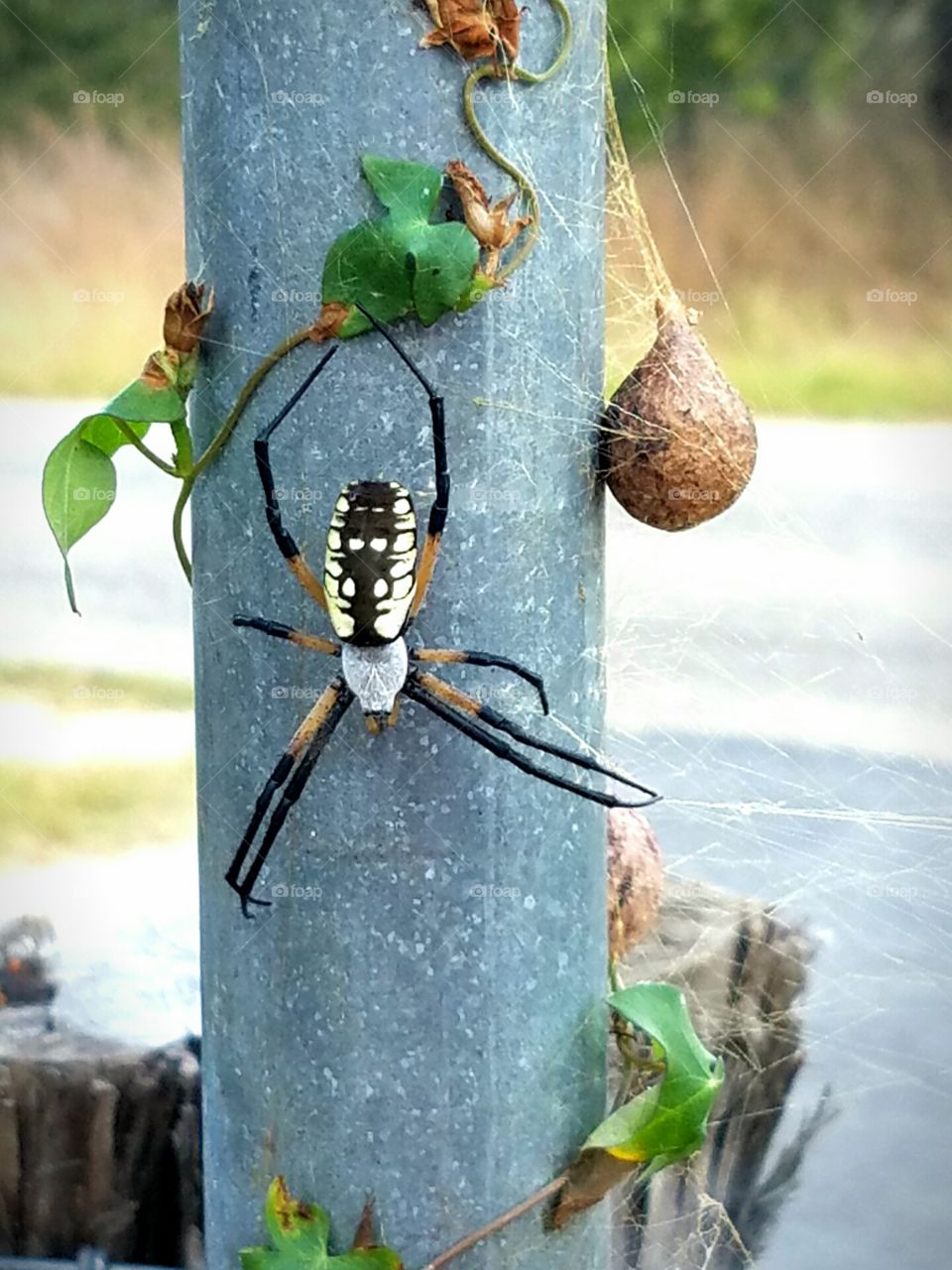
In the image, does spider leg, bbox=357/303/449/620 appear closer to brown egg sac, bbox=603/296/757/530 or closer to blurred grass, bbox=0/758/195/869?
brown egg sac, bbox=603/296/757/530

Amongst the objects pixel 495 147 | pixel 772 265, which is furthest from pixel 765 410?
pixel 495 147

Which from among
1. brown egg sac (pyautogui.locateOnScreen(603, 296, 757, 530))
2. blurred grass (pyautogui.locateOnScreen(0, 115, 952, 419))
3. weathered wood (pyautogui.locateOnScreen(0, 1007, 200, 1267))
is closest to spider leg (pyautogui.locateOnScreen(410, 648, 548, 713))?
brown egg sac (pyautogui.locateOnScreen(603, 296, 757, 530))

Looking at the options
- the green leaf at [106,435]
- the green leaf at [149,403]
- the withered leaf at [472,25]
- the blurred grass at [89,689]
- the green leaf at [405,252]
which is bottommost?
the blurred grass at [89,689]

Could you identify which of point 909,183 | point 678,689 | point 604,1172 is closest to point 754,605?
point 678,689

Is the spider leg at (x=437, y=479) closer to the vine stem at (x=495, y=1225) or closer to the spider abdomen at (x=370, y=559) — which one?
the spider abdomen at (x=370, y=559)

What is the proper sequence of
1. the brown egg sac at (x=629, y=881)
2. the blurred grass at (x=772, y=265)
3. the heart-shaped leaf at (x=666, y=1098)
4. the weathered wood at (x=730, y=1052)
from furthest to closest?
1. the weathered wood at (x=730, y=1052)
2. the blurred grass at (x=772, y=265)
3. the brown egg sac at (x=629, y=881)
4. the heart-shaped leaf at (x=666, y=1098)

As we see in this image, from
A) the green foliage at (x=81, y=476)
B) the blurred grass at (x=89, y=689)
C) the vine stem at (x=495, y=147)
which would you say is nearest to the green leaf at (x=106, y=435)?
the green foliage at (x=81, y=476)
